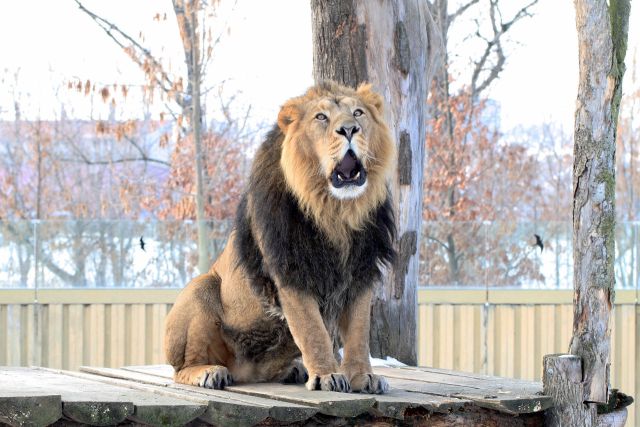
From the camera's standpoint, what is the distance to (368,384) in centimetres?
485

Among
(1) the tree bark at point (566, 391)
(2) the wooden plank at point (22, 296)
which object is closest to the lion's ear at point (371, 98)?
(1) the tree bark at point (566, 391)

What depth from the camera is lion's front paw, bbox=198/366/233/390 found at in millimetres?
5051

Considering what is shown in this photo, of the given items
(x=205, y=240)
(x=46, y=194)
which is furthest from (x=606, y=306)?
(x=46, y=194)

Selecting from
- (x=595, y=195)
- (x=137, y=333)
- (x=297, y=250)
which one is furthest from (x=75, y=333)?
(x=595, y=195)

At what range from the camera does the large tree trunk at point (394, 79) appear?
669cm

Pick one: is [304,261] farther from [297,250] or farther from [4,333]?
[4,333]

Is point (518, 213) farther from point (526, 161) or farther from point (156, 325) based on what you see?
point (156, 325)

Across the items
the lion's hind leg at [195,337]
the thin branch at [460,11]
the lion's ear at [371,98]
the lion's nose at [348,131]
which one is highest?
the thin branch at [460,11]

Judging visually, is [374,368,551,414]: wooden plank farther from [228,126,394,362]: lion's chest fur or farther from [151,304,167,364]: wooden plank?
[151,304,167,364]: wooden plank

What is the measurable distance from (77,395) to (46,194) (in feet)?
49.6

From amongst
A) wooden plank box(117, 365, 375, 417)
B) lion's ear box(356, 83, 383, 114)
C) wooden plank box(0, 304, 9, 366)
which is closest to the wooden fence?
wooden plank box(0, 304, 9, 366)

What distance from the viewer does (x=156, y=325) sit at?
33.7 feet

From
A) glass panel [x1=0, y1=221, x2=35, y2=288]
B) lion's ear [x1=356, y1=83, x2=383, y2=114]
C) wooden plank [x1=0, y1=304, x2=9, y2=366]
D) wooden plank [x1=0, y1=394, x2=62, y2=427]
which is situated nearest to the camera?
wooden plank [x1=0, y1=394, x2=62, y2=427]

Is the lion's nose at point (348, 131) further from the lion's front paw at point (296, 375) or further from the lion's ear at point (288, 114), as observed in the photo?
the lion's front paw at point (296, 375)
